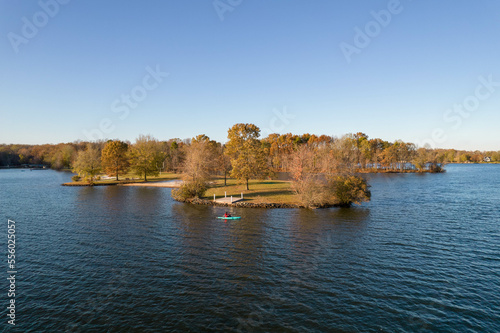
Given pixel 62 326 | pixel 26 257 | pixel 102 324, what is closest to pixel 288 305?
pixel 102 324

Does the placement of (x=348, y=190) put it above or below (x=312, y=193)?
above

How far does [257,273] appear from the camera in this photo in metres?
24.5

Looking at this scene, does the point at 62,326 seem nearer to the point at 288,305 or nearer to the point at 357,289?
the point at 288,305

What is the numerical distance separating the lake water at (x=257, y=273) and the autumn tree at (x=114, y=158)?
5564 centimetres

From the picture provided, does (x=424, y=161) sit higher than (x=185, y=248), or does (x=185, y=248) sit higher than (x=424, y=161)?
(x=424, y=161)

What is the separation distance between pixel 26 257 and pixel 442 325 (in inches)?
1495

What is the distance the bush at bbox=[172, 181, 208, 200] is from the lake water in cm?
1388

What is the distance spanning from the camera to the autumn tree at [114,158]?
323ft

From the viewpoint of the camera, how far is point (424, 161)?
6152 inches

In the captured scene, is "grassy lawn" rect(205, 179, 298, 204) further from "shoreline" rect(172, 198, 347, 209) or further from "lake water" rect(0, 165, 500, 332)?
"lake water" rect(0, 165, 500, 332)

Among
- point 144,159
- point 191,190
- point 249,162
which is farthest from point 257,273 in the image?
point 144,159

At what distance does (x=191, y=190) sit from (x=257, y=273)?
38.4 metres

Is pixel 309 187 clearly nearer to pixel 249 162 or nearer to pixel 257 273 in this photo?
pixel 249 162

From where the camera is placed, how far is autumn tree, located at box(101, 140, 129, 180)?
98500mm
